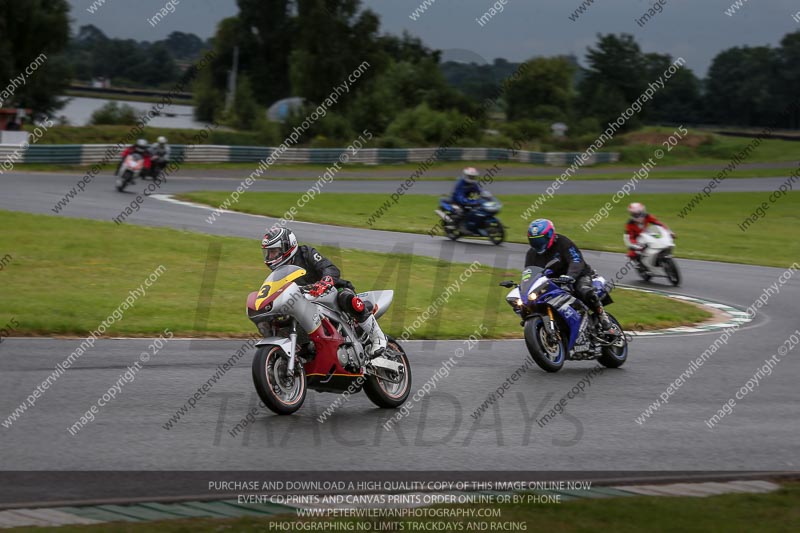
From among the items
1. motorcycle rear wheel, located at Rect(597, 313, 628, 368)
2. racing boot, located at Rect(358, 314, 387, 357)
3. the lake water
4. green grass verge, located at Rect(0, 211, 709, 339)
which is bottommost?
the lake water

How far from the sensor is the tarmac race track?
721 cm

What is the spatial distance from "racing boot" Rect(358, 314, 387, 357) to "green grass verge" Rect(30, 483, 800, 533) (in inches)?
120

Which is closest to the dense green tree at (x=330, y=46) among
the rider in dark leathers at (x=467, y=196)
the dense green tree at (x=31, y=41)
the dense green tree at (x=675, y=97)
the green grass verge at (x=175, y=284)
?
the dense green tree at (x=31, y=41)

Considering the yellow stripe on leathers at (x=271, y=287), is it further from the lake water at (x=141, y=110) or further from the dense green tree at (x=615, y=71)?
the dense green tree at (x=615, y=71)

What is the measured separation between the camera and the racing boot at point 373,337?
28.8ft

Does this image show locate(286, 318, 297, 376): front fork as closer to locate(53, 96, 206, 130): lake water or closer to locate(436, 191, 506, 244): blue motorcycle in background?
locate(436, 191, 506, 244): blue motorcycle in background

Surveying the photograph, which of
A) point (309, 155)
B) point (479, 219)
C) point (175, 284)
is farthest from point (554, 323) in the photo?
point (309, 155)

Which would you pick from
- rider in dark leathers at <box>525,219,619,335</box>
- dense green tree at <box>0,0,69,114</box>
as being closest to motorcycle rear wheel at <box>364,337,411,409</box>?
rider in dark leathers at <box>525,219,619,335</box>

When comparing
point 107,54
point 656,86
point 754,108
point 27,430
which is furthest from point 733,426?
point 107,54

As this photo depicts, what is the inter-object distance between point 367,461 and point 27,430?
2653mm

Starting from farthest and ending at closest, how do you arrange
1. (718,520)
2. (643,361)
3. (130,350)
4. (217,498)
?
(643,361)
(130,350)
(217,498)
(718,520)

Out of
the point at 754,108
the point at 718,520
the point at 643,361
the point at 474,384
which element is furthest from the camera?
the point at 754,108

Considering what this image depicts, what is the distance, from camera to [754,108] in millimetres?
94875

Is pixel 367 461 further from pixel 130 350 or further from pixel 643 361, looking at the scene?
pixel 643 361
